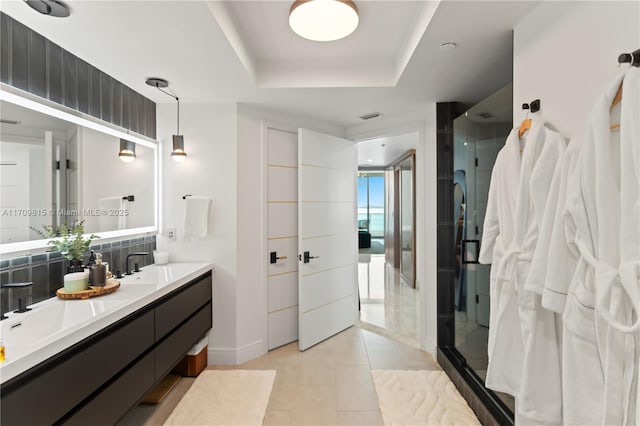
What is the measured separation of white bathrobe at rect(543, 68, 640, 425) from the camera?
899 mm

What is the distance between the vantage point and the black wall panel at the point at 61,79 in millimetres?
1528

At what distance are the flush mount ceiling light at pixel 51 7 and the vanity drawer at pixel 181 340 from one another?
73.6 inches

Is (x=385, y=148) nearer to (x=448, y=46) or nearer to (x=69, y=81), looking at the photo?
(x=448, y=46)

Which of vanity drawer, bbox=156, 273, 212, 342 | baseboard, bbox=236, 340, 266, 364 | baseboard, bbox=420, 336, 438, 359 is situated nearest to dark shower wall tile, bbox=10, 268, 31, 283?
vanity drawer, bbox=156, 273, 212, 342

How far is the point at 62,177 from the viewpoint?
5.99 feet

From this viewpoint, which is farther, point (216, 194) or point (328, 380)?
point (216, 194)

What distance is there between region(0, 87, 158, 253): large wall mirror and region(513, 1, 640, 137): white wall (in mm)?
2597

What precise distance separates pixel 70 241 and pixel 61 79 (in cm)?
98

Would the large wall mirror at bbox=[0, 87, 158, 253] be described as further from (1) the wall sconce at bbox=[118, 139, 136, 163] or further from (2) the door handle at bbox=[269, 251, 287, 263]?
(2) the door handle at bbox=[269, 251, 287, 263]

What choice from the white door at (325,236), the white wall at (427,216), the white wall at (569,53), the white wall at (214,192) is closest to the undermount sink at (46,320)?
the white wall at (214,192)

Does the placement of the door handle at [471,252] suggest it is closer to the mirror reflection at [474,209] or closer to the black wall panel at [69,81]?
the mirror reflection at [474,209]

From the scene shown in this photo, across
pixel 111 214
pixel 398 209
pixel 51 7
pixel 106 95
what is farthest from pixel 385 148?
pixel 51 7

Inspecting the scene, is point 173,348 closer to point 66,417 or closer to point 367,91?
point 66,417

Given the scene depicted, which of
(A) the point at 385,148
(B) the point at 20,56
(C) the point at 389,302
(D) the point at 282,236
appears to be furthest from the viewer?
(A) the point at 385,148
